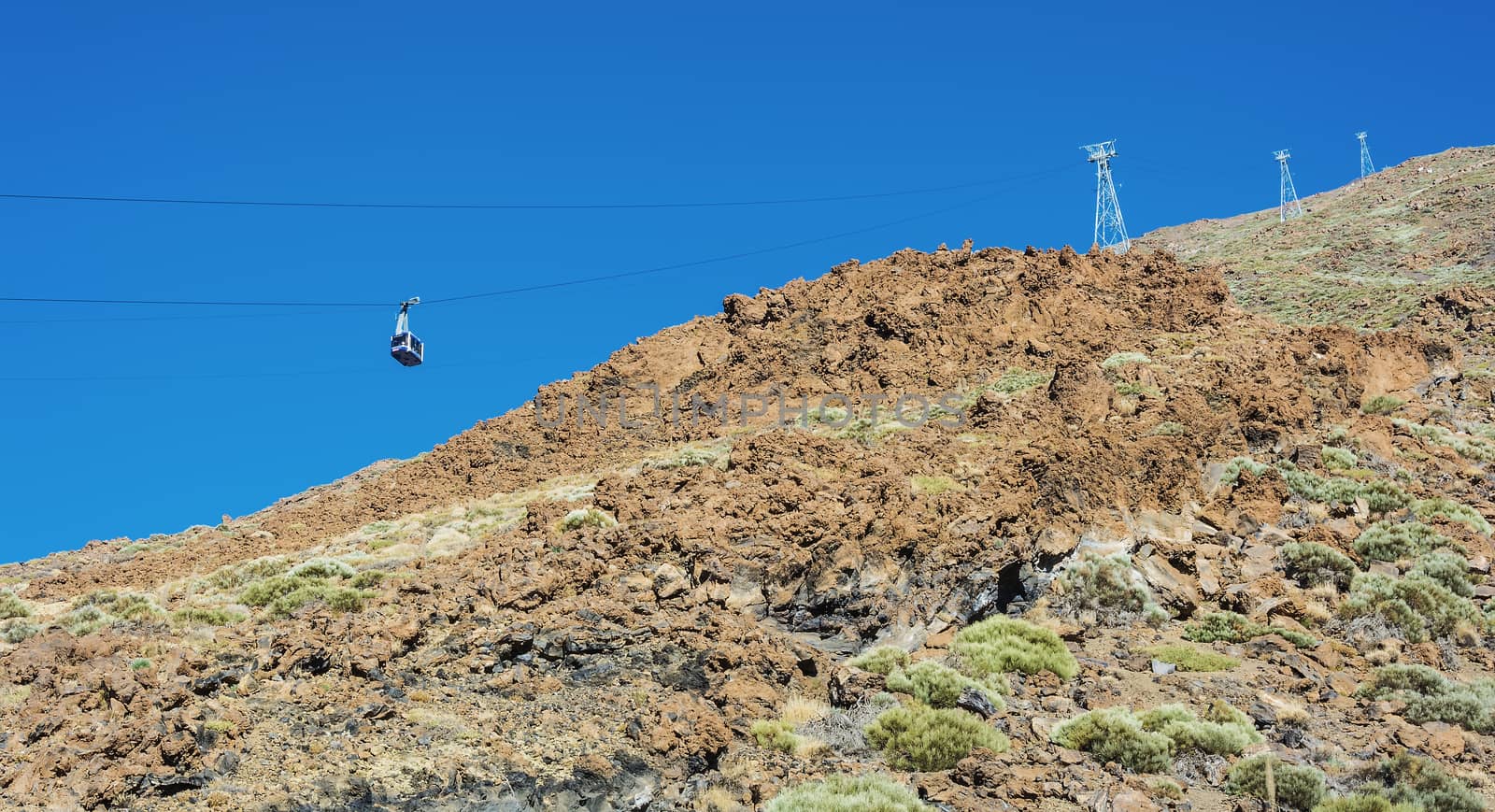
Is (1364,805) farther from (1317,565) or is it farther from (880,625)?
(1317,565)

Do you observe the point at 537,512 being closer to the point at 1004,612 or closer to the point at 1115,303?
the point at 1004,612

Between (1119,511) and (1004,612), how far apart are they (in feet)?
9.42

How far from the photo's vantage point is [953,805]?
1137 cm

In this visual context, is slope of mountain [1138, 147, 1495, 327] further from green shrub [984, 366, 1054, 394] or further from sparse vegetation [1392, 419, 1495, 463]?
sparse vegetation [1392, 419, 1495, 463]

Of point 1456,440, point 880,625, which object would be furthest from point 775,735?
point 1456,440

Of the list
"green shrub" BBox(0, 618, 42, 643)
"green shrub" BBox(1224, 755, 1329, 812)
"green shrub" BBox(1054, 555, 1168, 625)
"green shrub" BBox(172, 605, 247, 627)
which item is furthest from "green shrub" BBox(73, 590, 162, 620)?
"green shrub" BBox(1224, 755, 1329, 812)

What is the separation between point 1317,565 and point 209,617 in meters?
16.8

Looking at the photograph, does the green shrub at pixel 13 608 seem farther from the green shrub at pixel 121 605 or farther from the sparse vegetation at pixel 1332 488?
the sparse vegetation at pixel 1332 488

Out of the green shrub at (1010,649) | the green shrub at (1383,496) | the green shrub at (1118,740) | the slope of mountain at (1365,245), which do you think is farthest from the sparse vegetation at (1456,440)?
the slope of mountain at (1365,245)

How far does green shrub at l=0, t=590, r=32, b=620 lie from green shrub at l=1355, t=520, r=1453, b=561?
22.4 m

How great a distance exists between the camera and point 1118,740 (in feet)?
40.7

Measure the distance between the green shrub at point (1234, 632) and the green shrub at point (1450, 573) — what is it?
304cm

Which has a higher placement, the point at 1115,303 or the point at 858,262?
the point at 858,262

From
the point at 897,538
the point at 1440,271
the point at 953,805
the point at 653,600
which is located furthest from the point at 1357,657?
the point at 1440,271
